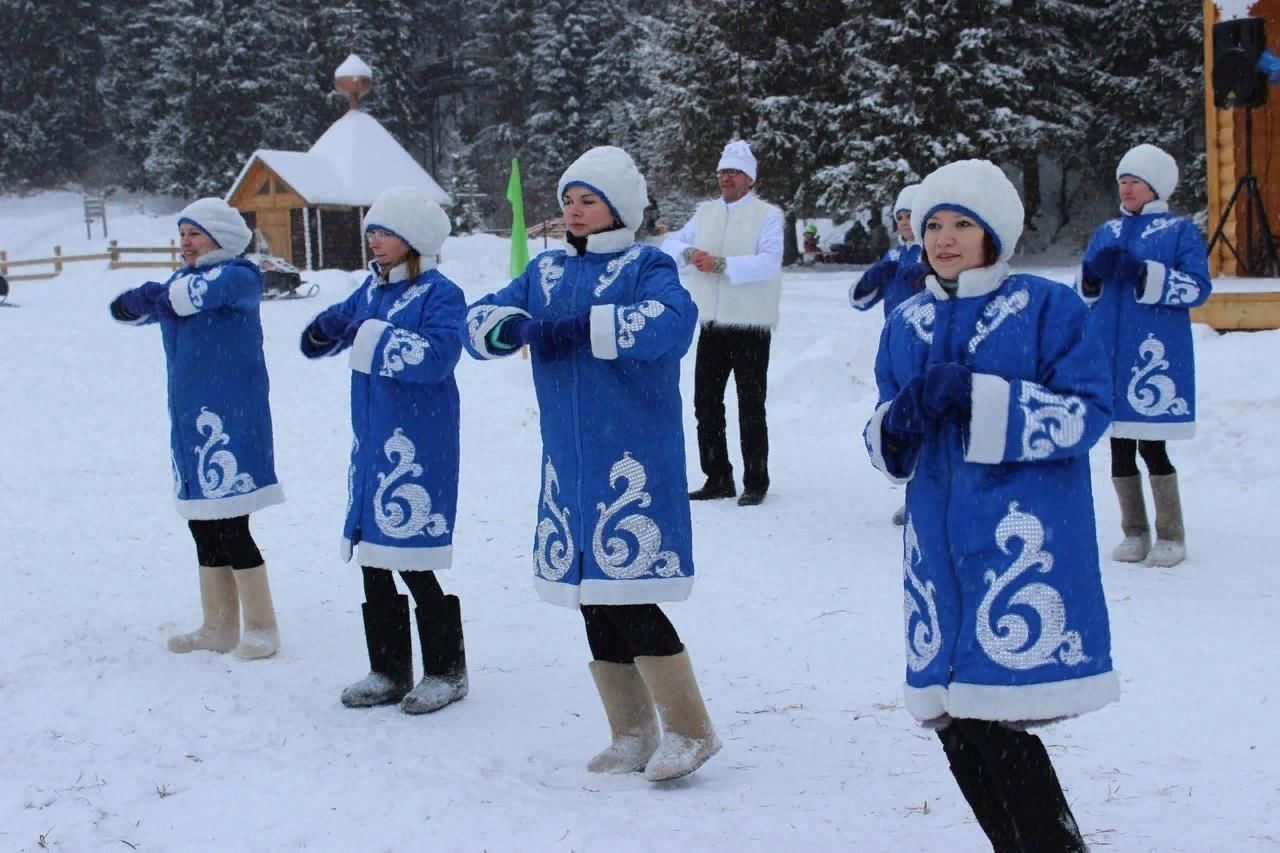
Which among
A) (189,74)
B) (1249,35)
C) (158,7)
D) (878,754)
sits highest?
(158,7)

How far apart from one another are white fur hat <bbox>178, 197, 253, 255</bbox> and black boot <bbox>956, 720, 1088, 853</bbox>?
156 inches

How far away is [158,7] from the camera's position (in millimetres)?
51438

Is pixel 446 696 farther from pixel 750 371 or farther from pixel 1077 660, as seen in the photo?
pixel 750 371

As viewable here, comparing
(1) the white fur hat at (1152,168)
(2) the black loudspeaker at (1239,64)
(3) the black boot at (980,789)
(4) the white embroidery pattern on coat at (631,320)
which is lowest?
(3) the black boot at (980,789)

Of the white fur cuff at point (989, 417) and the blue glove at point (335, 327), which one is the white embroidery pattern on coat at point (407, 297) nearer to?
the blue glove at point (335, 327)

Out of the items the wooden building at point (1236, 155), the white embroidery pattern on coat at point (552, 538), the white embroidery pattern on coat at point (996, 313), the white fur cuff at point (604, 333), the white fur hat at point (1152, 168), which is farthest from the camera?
the wooden building at point (1236, 155)

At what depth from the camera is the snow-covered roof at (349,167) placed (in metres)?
32.7

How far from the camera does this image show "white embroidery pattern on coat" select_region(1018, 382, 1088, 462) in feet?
9.04

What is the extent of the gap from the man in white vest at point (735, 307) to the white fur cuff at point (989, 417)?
5.58 metres

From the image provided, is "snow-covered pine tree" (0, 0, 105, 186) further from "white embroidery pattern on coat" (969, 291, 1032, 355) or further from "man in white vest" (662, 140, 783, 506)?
"white embroidery pattern on coat" (969, 291, 1032, 355)

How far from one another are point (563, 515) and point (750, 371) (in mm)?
4828

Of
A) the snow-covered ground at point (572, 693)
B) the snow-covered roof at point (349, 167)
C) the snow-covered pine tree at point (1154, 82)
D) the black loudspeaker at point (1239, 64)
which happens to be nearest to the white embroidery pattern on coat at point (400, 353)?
the snow-covered ground at point (572, 693)

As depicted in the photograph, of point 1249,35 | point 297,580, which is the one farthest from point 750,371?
point 1249,35

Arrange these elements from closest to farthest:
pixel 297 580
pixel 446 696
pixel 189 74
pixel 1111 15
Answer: pixel 446 696, pixel 297 580, pixel 1111 15, pixel 189 74
